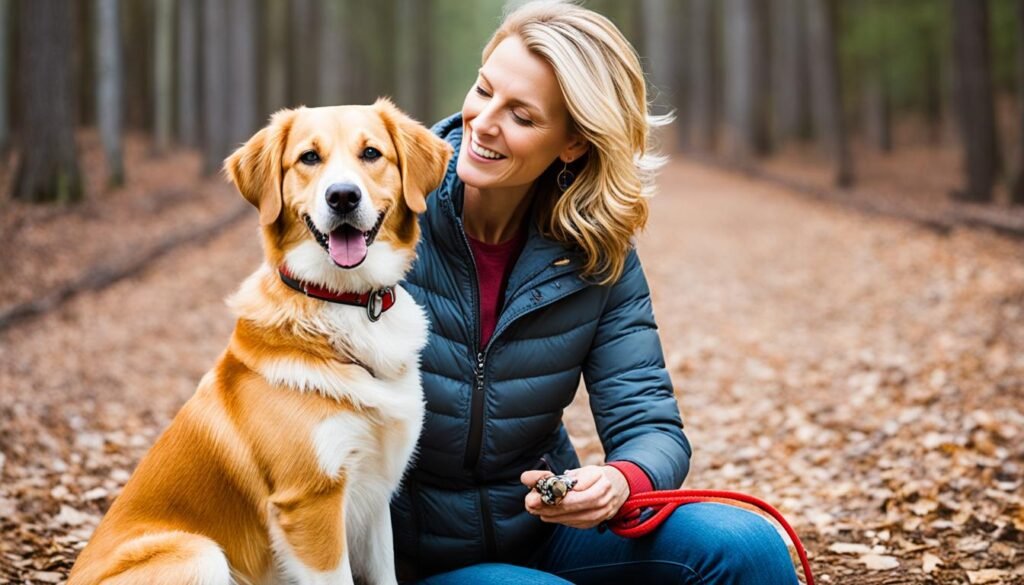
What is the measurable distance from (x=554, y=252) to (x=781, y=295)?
7144mm

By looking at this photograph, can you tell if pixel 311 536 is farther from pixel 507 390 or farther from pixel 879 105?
pixel 879 105

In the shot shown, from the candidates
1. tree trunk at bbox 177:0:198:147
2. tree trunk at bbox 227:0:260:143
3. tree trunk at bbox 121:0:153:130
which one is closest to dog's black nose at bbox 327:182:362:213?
tree trunk at bbox 227:0:260:143

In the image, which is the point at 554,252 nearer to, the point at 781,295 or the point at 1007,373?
the point at 1007,373

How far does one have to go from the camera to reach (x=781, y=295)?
9.55 meters

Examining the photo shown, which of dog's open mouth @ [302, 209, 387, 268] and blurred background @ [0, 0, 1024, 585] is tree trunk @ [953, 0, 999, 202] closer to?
blurred background @ [0, 0, 1024, 585]

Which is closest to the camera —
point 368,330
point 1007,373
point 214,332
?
point 368,330

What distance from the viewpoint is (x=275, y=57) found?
84.9 ft

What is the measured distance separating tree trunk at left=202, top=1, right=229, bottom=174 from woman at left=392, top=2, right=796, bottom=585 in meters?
14.7

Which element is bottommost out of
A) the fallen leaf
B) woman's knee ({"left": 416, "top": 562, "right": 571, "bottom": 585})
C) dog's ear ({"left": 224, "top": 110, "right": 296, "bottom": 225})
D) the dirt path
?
the dirt path

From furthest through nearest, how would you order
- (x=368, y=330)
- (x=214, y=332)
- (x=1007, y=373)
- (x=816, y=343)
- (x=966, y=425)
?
1. (x=214, y=332)
2. (x=816, y=343)
3. (x=1007, y=373)
4. (x=966, y=425)
5. (x=368, y=330)

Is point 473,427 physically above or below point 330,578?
above

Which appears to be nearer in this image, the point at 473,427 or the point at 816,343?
the point at 473,427

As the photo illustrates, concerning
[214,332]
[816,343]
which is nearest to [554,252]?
[816,343]

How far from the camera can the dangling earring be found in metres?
3.10
